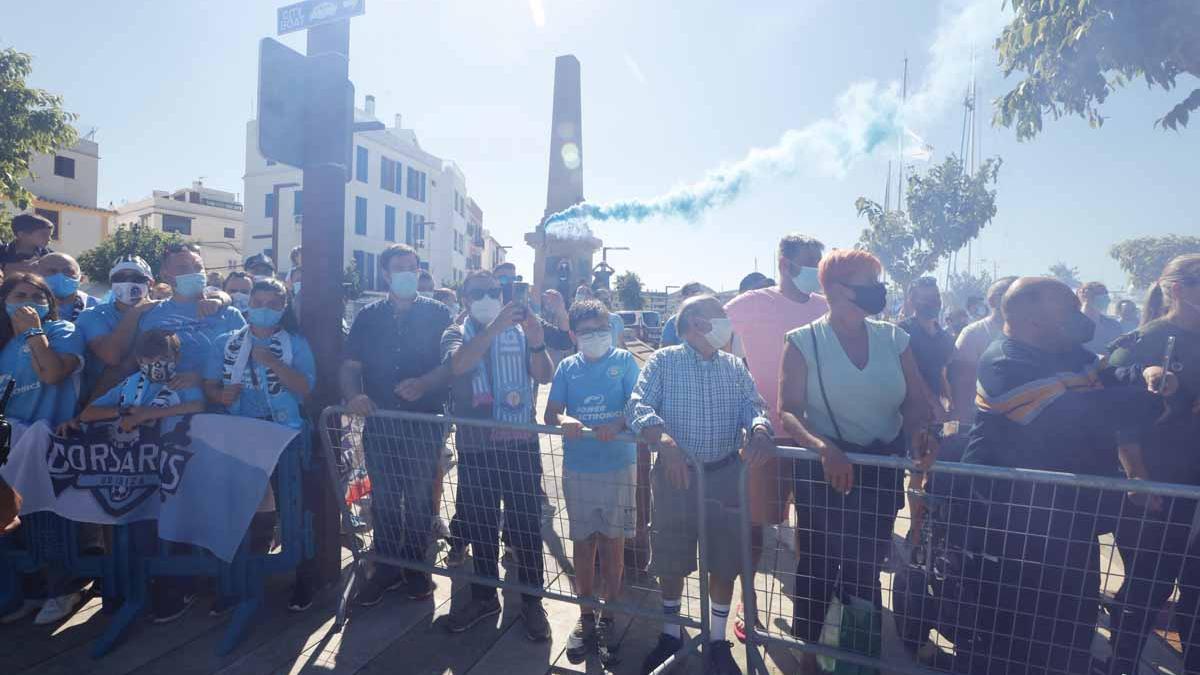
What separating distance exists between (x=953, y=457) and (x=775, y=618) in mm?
1547

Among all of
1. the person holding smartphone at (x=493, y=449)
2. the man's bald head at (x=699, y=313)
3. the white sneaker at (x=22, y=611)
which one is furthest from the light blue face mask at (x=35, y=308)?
the man's bald head at (x=699, y=313)

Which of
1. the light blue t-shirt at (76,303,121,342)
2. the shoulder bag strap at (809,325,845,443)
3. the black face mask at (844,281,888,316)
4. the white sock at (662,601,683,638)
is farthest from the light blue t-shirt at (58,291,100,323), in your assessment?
the black face mask at (844,281,888,316)

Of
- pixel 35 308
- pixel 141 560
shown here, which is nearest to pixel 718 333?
pixel 141 560

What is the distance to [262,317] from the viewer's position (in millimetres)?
3584

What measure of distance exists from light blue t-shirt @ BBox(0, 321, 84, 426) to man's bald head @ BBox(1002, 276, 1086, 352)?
484cm

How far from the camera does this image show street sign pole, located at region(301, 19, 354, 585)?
12.3ft

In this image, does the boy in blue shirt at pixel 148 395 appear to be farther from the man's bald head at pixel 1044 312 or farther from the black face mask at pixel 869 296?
the man's bald head at pixel 1044 312

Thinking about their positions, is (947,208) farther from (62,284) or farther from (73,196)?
(73,196)

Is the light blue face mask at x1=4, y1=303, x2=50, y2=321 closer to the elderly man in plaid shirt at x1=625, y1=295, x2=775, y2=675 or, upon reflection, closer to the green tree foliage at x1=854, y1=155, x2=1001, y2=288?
the elderly man in plaid shirt at x1=625, y1=295, x2=775, y2=675

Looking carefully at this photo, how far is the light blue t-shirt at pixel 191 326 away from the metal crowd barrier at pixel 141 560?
2.45 ft

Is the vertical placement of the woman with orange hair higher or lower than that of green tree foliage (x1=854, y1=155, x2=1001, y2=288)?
lower

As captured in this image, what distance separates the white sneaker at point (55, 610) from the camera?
337 cm

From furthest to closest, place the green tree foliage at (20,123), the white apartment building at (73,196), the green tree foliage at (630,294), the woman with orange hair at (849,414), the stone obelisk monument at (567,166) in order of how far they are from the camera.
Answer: the green tree foliage at (630,294)
the white apartment building at (73,196)
the stone obelisk monument at (567,166)
the green tree foliage at (20,123)
the woman with orange hair at (849,414)

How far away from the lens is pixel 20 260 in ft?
15.0
